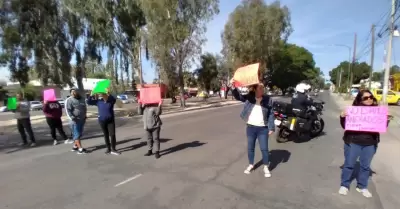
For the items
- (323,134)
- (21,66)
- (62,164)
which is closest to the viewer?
(62,164)

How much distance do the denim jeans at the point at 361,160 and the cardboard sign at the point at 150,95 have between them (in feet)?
14.6

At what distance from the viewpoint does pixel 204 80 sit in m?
53.6

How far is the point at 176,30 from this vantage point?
100 feet

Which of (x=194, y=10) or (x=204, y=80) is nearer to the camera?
(x=194, y=10)

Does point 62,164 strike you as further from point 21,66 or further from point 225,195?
point 21,66

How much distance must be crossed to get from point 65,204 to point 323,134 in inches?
370

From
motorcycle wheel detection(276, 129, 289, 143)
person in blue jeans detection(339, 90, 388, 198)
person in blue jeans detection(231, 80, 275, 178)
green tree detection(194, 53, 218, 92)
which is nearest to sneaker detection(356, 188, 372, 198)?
person in blue jeans detection(339, 90, 388, 198)

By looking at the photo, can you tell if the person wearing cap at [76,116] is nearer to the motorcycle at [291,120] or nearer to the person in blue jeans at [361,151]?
the motorcycle at [291,120]

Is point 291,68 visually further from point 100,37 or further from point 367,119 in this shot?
point 367,119

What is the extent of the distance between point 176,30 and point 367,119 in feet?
87.5

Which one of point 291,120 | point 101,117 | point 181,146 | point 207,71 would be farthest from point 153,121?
point 207,71

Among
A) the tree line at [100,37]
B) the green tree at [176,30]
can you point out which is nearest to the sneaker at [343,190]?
the tree line at [100,37]

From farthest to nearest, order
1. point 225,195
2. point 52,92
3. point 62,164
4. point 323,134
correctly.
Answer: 1. point 323,134
2. point 52,92
3. point 62,164
4. point 225,195

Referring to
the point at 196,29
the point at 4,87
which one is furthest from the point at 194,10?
the point at 4,87
